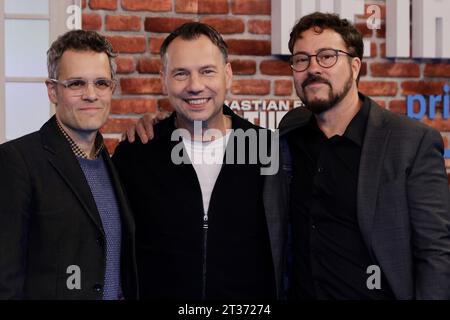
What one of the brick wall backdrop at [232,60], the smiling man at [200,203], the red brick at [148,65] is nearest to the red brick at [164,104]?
the brick wall backdrop at [232,60]

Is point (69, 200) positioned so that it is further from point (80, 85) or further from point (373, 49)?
point (373, 49)

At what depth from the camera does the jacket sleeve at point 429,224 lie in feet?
7.08

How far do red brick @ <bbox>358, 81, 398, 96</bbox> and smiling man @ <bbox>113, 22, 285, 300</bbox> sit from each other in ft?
4.41

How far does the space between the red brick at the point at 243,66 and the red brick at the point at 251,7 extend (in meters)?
0.24

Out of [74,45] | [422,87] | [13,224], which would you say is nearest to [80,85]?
[74,45]

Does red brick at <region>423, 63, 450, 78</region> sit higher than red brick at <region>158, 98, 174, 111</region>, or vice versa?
red brick at <region>423, 63, 450, 78</region>

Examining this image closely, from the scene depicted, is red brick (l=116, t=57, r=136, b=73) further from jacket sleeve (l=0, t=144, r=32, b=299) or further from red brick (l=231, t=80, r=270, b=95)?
jacket sleeve (l=0, t=144, r=32, b=299)

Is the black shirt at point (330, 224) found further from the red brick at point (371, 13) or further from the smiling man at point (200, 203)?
the red brick at point (371, 13)

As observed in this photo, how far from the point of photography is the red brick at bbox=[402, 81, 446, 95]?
3684 millimetres

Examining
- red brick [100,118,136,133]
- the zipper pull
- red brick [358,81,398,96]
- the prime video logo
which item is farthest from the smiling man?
the prime video logo

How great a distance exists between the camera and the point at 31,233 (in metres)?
2.00

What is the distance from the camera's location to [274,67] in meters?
3.50
